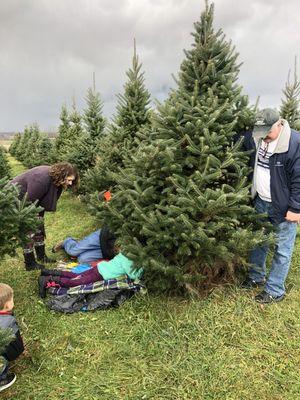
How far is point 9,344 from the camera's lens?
3.65m

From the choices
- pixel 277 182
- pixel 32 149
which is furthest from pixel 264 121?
pixel 32 149

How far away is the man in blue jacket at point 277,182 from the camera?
4.26 m

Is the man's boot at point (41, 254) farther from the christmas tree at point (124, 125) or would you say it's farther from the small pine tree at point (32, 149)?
the small pine tree at point (32, 149)

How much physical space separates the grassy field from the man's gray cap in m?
2.25

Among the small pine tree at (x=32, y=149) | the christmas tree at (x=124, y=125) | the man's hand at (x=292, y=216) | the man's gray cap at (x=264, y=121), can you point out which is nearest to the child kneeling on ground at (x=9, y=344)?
the man's hand at (x=292, y=216)

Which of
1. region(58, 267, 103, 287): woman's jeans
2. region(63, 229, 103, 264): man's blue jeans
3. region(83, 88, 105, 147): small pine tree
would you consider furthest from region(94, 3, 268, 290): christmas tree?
region(83, 88, 105, 147): small pine tree

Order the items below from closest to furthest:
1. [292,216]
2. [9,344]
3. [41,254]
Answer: [9,344], [292,216], [41,254]

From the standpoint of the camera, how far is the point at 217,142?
4.45 meters

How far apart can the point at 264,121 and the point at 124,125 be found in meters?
5.90

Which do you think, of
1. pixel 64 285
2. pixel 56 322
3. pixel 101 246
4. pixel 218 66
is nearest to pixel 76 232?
pixel 101 246

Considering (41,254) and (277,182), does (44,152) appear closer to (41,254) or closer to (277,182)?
(41,254)

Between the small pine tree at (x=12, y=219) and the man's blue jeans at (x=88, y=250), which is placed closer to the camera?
the small pine tree at (x=12, y=219)

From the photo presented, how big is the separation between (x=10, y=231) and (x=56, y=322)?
1.47m

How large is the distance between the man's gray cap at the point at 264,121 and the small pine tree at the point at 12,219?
10.4 ft
